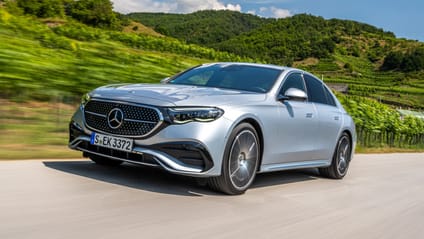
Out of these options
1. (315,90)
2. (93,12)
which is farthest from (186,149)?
(93,12)

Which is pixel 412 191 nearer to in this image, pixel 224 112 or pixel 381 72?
pixel 224 112

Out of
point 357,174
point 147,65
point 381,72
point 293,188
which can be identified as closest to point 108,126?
point 293,188

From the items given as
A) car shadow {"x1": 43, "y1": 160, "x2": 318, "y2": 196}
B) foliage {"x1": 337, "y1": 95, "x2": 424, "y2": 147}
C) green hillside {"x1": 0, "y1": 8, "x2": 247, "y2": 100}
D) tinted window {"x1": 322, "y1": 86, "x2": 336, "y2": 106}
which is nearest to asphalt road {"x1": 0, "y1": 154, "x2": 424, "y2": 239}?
car shadow {"x1": 43, "y1": 160, "x2": 318, "y2": 196}

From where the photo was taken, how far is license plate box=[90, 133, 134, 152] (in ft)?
18.1

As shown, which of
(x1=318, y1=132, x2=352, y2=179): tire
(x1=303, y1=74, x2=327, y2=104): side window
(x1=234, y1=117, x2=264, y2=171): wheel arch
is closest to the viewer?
(x1=234, y1=117, x2=264, y2=171): wheel arch

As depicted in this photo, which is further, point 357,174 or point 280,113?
Answer: point 357,174

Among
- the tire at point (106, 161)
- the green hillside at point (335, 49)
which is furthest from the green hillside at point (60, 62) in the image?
the green hillside at point (335, 49)

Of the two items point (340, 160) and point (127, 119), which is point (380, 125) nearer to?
point (340, 160)

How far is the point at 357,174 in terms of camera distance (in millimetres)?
Result: 9359

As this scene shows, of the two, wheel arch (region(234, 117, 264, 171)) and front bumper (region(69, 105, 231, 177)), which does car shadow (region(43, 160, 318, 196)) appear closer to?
front bumper (region(69, 105, 231, 177))

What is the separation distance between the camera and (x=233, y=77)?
6.90 metres

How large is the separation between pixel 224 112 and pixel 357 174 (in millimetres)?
4516

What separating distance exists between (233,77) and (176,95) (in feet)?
4.51

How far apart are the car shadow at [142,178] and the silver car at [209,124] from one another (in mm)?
212
